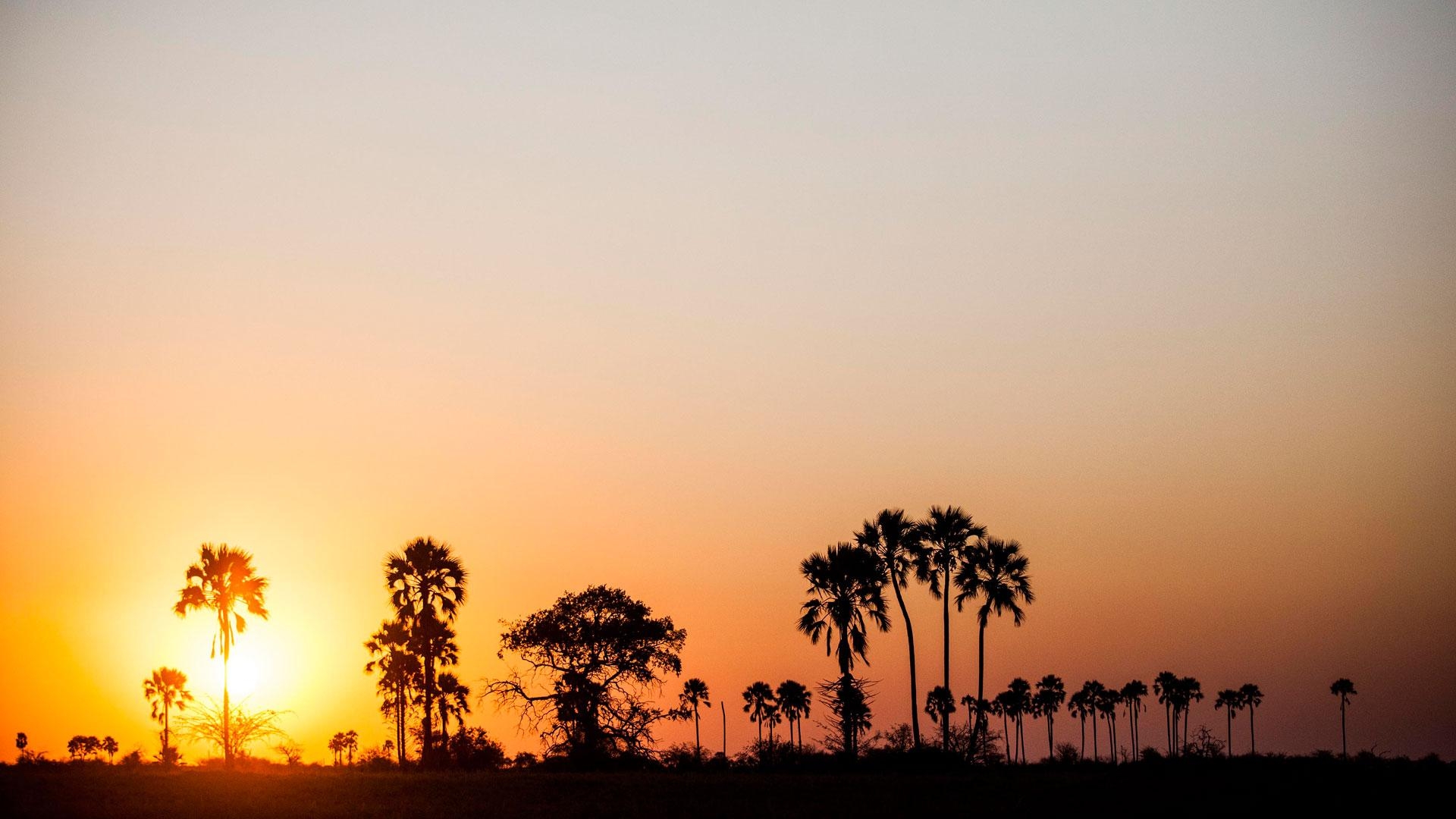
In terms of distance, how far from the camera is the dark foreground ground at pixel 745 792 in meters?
37.5

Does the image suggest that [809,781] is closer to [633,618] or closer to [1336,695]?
[633,618]

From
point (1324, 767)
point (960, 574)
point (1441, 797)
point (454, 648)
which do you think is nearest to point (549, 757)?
point (454, 648)

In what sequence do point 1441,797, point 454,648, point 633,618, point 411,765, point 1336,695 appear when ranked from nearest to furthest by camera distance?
point 1441,797 < point 411,765 < point 633,618 < point 454,648 < point 1336,695

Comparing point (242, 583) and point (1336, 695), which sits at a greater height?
point (242, 583)

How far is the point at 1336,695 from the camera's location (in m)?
162

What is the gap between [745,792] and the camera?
42594mm

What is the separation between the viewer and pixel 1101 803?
39.0 m

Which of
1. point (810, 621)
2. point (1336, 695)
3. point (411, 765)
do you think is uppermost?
point (810, 621)

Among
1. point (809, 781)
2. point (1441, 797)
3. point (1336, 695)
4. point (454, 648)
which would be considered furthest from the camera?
point (1336, 695)

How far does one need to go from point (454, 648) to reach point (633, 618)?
1231 cm

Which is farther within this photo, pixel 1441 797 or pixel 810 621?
pixel 810 621

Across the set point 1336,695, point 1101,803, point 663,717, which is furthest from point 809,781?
point 1336,695

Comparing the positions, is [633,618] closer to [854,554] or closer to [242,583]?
[854,554]

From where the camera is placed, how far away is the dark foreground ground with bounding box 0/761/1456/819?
37500 millimetres
